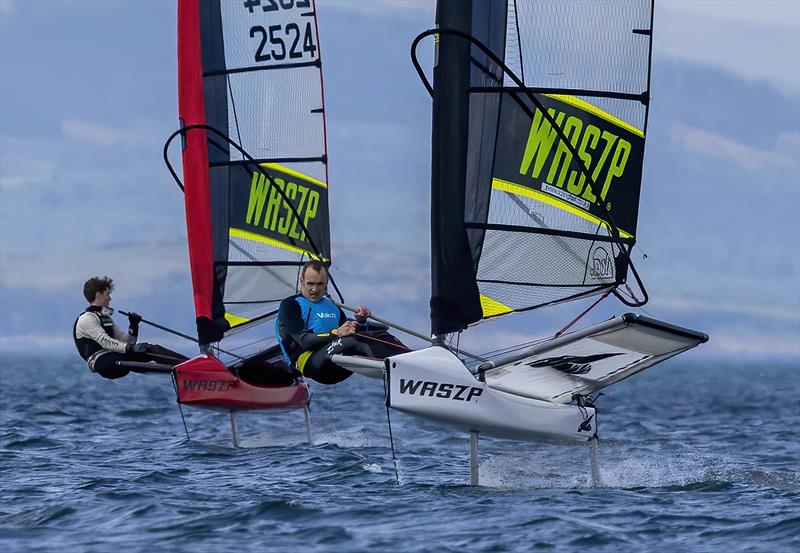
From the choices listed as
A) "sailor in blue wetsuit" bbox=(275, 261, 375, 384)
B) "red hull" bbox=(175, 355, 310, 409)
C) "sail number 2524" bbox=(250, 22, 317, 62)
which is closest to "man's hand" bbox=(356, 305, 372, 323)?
"sailor in blue wetsuit" bbox=(275, 261, 375, 384)

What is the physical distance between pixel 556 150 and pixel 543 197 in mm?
356

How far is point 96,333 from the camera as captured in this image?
11602mm

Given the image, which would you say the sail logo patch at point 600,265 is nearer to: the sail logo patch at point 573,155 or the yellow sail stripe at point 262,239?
the sail logo patch at point 573,155

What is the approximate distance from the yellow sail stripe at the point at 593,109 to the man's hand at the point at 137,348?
481cm

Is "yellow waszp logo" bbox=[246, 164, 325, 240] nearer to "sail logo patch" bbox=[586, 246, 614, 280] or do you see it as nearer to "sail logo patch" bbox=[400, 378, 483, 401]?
"sail logo patch" bbox=[586, 246, 614, 280]

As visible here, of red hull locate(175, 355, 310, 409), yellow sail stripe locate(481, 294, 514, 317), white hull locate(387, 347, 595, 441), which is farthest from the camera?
red hull locate(175, 355, 310, 409)

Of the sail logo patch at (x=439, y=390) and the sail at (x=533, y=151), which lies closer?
the sail logo patch at (x=439, y=390)

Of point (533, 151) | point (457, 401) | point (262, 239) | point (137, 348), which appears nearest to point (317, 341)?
point (457, 401)

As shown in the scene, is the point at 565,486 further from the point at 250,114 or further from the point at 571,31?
the point at 250,114

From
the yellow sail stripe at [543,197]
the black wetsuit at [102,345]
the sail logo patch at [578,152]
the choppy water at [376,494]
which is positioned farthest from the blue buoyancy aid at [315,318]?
the black wetsuit at [102,345]

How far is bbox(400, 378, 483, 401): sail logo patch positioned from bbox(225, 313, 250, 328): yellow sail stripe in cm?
594

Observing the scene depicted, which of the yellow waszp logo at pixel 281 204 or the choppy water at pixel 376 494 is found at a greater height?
the yellow waszp logo at pixel 281 204

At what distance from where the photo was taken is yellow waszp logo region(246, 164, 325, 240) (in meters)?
13.8

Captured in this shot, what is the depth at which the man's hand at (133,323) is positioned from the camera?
11941mm
